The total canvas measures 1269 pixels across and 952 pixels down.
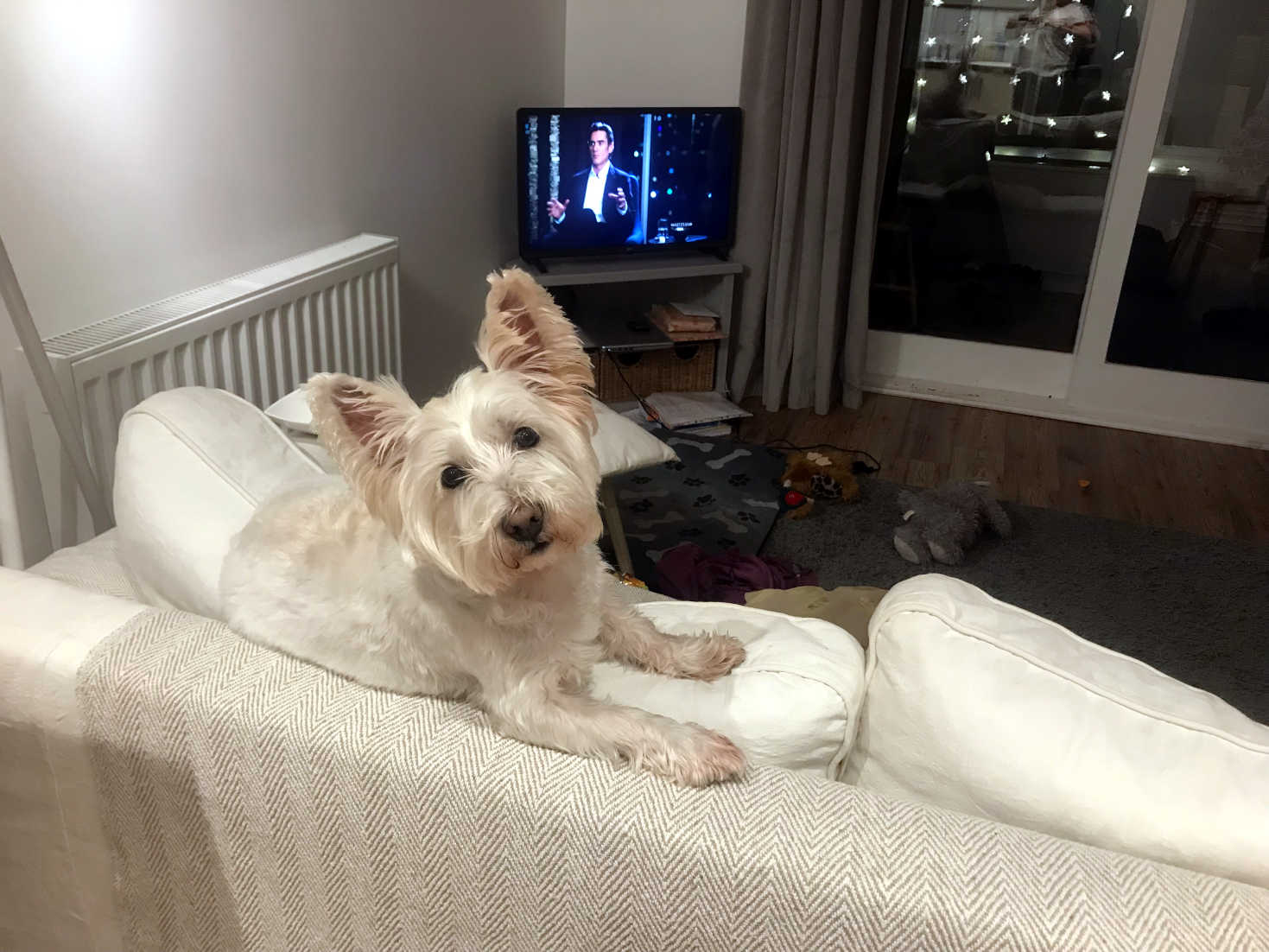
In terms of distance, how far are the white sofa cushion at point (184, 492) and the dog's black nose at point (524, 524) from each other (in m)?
0.42

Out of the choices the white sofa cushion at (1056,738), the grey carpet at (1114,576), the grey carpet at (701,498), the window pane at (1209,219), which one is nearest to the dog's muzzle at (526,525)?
the white sofa cushion at (1056,738)

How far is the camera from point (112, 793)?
98 cm

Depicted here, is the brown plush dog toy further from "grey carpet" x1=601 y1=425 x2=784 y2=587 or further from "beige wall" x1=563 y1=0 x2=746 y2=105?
"beige wall" x1=563 y1=0 x2=746 y2=105

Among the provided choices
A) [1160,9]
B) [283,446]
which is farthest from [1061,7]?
[283,446]

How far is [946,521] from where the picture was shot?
2.79 m

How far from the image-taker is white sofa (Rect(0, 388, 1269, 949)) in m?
0.73

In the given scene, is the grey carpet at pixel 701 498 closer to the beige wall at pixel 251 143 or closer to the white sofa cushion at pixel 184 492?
the beige wall at pixel 251 143

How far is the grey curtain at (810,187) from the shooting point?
338 centimetres

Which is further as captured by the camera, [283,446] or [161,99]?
[161,99]

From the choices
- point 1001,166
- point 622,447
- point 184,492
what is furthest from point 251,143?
point 1001,166

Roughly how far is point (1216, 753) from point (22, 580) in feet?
3.98

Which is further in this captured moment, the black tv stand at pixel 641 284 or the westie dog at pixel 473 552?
the black tv stand at pixel 641 284

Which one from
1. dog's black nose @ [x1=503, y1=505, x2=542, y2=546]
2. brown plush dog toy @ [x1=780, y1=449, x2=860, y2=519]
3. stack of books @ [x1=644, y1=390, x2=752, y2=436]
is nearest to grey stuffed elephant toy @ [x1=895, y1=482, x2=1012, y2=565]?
brown plush dog toy @ [x1=780, y1=449, x2=860, y2=519]

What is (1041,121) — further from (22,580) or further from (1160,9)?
(22,580)
